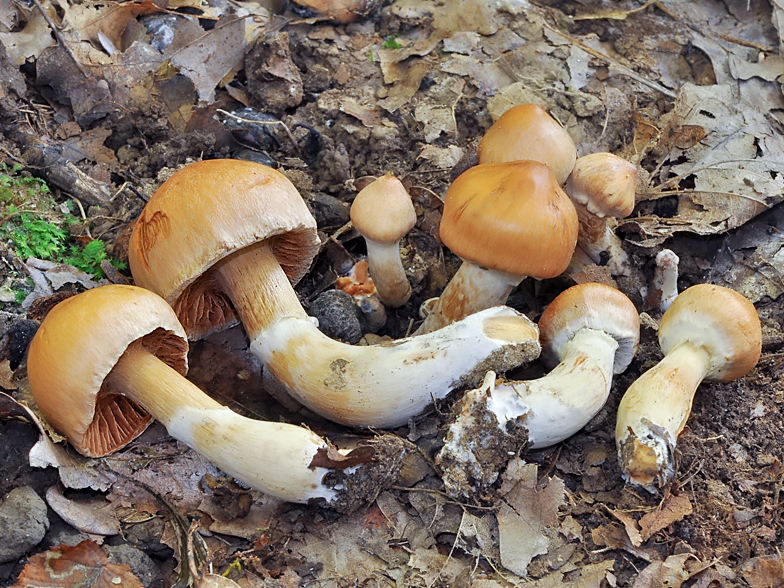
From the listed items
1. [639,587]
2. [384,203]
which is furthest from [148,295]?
[639,587]

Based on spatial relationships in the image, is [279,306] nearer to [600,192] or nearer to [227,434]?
[227,434]

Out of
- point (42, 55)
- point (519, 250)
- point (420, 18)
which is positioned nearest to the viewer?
point (519, 250)

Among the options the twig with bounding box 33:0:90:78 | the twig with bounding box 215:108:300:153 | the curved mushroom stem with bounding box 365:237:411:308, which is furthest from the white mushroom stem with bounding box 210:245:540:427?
the twig with bounding box 33:0:90:78

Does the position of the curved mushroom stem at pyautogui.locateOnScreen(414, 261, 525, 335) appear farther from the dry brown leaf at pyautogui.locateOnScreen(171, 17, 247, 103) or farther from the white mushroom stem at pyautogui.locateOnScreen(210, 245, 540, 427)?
the dry brown leaf at pyautogui.locateOnScreen(171, 17, 247, 103)

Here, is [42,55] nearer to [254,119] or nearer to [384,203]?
[254,119]

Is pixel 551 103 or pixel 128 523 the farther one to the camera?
pixel 551 103

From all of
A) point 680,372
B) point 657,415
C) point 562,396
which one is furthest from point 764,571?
point 562,396
